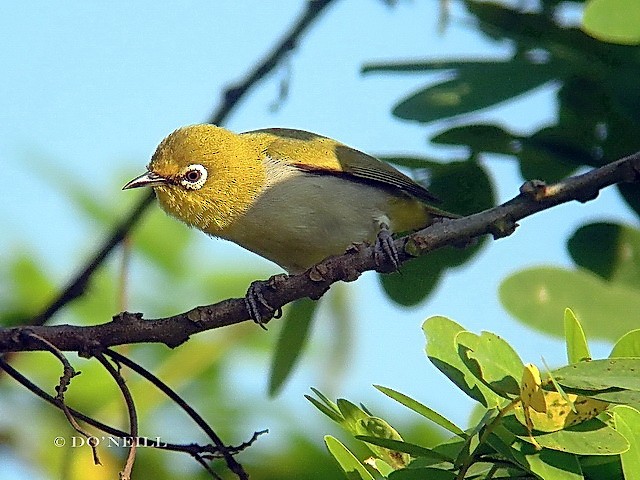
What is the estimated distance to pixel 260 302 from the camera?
290cm

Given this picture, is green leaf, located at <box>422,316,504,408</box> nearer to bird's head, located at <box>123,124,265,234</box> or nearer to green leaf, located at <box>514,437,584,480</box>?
green leaf, located at <box>514,437,584,480</box>

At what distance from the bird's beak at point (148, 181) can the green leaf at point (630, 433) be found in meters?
2.53

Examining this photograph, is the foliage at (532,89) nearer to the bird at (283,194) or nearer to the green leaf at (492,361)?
the bird at (283,194)

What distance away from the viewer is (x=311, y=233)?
4125 mm

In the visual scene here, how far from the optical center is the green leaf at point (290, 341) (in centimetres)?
354

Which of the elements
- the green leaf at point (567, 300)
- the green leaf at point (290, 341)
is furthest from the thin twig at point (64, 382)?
the green leaf at point (567, 300)

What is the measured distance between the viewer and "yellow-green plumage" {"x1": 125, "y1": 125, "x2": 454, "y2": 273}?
4141mm

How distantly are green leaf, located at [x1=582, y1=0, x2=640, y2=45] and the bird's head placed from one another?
5.46 ft

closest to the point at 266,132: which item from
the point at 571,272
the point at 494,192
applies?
the point at 494,192

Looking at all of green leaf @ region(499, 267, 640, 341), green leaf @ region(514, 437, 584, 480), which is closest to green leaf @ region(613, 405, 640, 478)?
Answer: green leaf @ region(514, 437, 584, 480)

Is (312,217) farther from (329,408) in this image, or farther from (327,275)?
(329,408)

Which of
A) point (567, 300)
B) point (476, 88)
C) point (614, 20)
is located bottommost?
point (567, 300)

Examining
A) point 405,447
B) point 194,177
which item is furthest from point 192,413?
point 194,177

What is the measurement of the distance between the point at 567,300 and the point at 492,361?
142 cm
